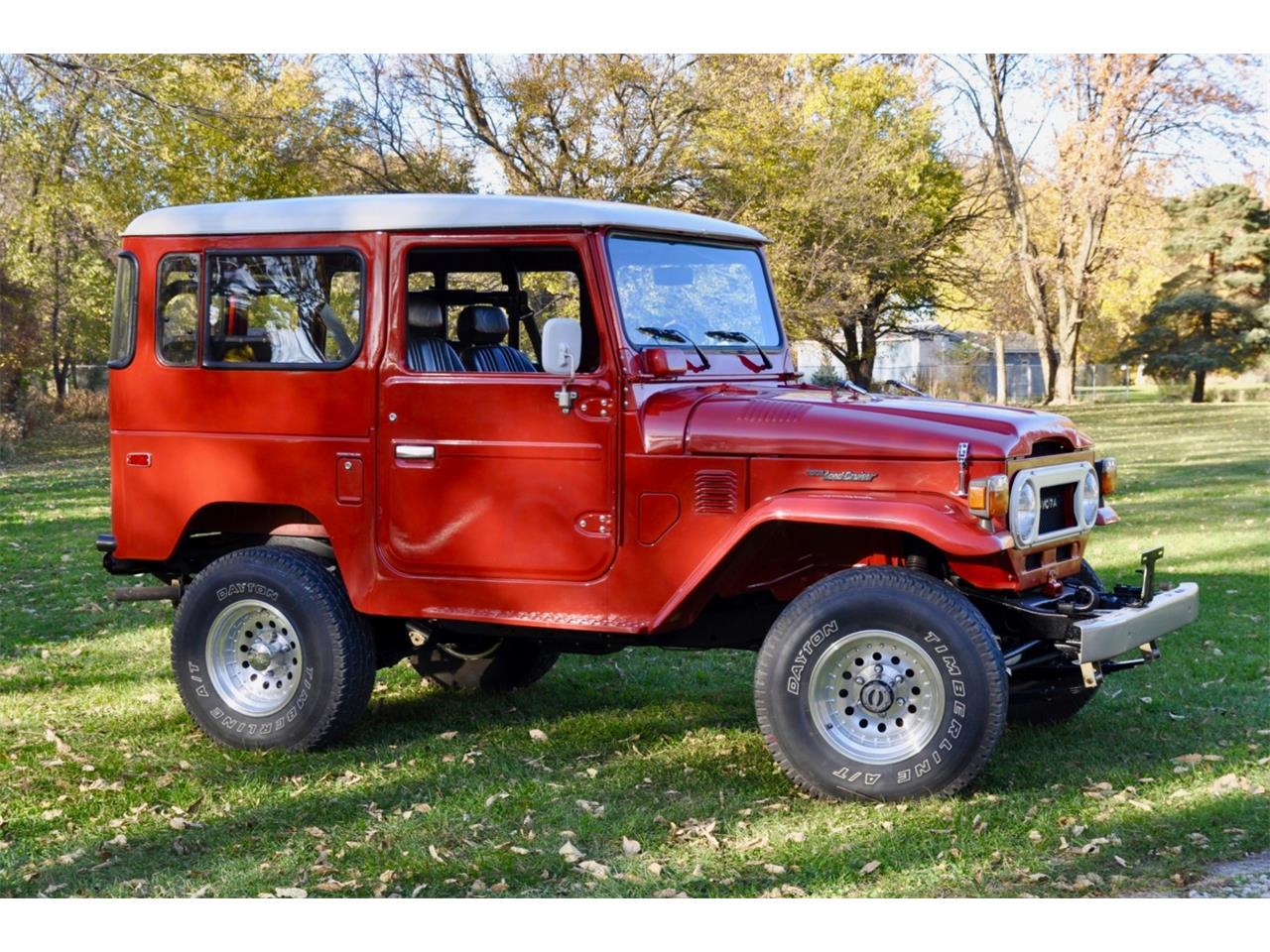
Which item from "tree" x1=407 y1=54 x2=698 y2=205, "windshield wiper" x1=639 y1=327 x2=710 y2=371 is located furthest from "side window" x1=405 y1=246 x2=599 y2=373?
"tree" x1=407 y1=54 x2=698 y2=205

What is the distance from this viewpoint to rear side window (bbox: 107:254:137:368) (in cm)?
712

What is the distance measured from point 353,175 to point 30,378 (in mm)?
13615

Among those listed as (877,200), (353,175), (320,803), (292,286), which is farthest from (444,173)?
(320,803)

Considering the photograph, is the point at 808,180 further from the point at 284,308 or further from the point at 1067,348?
the point at 1067,348

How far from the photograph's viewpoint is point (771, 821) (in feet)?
18.4

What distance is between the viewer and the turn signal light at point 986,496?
5.54 metres

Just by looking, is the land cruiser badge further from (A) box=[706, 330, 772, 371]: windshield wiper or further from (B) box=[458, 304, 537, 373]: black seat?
(B) box=[458, 304, 537, 373]: black seat

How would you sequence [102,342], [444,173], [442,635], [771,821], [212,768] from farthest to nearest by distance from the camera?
[102,342] → [444,173] → [442,635] → [212,768] → [771,821]

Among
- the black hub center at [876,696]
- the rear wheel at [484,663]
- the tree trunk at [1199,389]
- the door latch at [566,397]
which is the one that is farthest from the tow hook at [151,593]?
the tree trunk at [1199,389]

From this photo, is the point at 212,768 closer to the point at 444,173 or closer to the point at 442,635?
the point at 442,635

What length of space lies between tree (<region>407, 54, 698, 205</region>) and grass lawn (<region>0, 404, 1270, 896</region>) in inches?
591

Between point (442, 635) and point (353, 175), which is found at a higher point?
point (353, 175)

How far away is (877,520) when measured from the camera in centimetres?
560

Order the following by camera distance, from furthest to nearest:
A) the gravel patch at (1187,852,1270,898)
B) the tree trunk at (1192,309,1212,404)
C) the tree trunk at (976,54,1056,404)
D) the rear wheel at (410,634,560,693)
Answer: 1. the tree trunk at (1192,309,1212,404)
2. the tree trunk at (976,54,1056,404)
3. the rear wheel at (410,634,560,693)
4. the gravel patch at (1187,852,1270,898)
